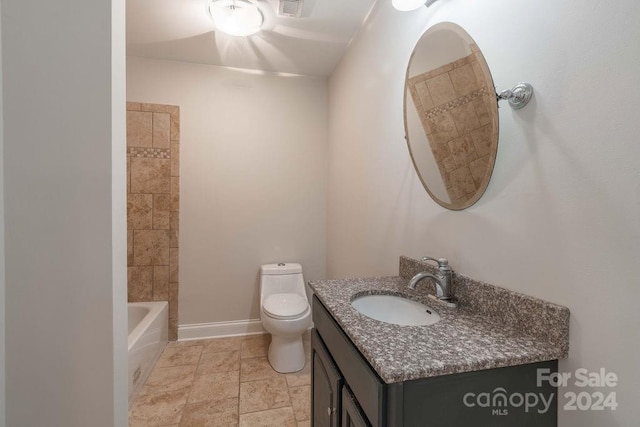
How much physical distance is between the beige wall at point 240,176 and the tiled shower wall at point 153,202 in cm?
8

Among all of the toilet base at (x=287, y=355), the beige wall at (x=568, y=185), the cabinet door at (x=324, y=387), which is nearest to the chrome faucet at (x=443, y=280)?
the beige wall at (x=568, y=185)

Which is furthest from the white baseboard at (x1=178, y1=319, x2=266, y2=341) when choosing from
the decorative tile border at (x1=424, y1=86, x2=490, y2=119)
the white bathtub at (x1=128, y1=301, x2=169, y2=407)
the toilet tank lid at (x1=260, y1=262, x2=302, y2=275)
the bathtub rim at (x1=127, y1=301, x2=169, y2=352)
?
the decorative tile border at (x1=424, y1=86, x2=490, y2=119)

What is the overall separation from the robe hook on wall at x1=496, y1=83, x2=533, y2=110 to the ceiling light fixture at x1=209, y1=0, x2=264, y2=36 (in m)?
1.53

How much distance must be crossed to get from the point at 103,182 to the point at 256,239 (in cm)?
170

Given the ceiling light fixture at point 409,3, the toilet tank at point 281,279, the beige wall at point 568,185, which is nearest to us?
the beige wall at point 568,185

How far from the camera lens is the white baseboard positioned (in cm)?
245

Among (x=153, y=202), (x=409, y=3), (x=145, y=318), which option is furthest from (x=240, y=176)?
(x=409, y=3)

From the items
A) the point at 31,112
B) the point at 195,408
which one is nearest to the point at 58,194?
the point at 31,112

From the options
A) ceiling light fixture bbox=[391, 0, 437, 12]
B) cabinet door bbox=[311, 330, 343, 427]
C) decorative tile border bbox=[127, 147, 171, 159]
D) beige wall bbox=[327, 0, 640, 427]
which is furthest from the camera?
decorative tile border bbox=[127, 147, 171, 159]

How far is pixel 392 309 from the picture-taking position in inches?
45.7

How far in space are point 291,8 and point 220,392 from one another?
248cm

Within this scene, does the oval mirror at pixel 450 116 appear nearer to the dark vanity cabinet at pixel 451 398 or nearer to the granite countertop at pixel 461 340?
the granite countertop at pixel 461 340

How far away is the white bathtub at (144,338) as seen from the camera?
5.57 ft

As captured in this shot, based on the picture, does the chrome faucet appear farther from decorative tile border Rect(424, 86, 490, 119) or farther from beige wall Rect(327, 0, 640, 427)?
decorative tile border Rect(424, 86, 490, 119)
